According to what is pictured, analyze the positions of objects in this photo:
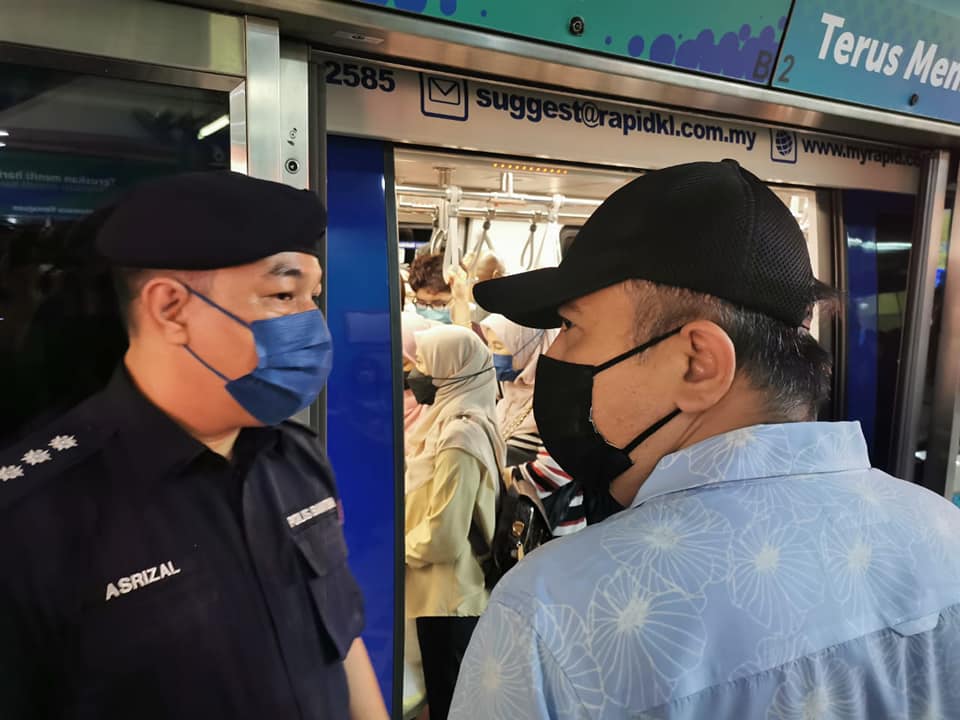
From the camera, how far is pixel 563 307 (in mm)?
1149

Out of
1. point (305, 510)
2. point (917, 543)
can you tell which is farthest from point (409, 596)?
point (917, 543)

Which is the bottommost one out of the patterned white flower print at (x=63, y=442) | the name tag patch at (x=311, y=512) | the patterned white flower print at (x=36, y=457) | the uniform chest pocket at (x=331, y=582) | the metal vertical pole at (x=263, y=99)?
the uniform chest pocket at (x=331, y=582)

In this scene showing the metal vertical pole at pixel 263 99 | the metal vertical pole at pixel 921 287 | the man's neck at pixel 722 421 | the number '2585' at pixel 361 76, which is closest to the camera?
the man's neck at pixel 722 421

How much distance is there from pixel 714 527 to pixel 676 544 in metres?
0.06

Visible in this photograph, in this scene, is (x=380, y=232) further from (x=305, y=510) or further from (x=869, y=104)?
(x=869, y=104)

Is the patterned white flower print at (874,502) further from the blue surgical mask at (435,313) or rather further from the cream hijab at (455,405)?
the blue surgical mask at (435,313)

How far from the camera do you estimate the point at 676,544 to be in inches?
33.1

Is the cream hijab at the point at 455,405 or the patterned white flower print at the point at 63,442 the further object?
the cream hijab at the point at 455,405

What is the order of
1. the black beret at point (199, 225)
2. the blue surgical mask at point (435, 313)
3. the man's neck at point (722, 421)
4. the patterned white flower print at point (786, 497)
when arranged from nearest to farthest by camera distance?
1. the patterned white flower print at point (786, 497)
2. the man's neck at point (722, 421)
3. the black beret at point (199, 225)
4. the blue surgical mask at point (435, 313)

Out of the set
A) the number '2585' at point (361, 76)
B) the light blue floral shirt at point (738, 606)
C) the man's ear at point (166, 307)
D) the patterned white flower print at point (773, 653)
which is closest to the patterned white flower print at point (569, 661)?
the light blue floral shirt at point (738, 606)

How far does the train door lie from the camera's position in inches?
68.0

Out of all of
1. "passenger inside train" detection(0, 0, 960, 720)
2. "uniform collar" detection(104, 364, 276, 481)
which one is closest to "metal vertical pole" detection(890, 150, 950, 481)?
"passenger inside train" detection(0, 0, 960, 720)

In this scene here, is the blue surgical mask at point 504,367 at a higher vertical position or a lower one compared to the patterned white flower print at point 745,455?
lower

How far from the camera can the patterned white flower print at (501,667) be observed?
0.80 m
